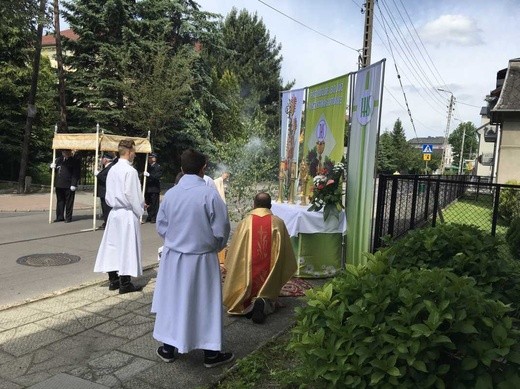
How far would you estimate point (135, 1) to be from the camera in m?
23.4

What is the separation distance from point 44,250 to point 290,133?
5045 mm

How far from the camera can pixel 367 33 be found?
1712cm

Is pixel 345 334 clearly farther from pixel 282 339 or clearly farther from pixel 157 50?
pixel 157 50

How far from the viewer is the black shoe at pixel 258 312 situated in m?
4.89

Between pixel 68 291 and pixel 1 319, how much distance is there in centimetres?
103

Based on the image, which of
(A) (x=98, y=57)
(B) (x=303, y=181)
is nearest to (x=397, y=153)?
(A) (x=98, y=57)

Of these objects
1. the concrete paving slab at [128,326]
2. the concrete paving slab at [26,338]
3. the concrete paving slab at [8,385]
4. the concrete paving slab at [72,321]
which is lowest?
→ the concrete paving slab at [26,338]

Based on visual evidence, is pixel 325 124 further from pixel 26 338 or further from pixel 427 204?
pixel 26 338

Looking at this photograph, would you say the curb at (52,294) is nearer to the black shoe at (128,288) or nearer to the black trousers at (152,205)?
the black shoe at (128,288)

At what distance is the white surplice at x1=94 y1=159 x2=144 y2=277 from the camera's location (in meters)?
5.71

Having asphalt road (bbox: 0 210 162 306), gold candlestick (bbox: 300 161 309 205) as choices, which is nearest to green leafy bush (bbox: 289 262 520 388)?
asphalt road (bbox: 0 210 162 306)

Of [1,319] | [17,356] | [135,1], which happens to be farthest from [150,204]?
[135,1]

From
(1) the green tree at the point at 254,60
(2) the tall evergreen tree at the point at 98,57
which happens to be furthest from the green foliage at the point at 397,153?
(2) the tall evergreen tree at the point at 98,57

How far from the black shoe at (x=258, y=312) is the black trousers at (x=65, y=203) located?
345 inches
